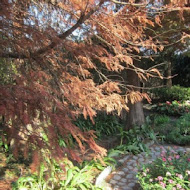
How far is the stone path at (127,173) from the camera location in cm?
314

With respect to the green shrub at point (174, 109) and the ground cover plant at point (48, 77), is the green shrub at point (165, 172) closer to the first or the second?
the ground cover plant at point (48, 77)

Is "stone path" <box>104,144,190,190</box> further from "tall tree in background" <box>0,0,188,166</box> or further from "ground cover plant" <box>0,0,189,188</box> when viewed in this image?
"tall tree in background" <box>0,0,188,166</box>

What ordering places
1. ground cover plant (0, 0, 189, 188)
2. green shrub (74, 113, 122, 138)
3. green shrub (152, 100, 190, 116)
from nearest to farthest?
ground cover plant (0, 0, 189, 188) → green shrub (74, 113, 122, 138) → green shrub (152, 100, 190, 116)

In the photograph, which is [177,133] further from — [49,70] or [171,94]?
[171,94]

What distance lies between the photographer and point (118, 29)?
268 centimetres

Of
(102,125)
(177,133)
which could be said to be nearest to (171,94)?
(177,133)

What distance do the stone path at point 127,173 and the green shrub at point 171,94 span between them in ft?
21.3

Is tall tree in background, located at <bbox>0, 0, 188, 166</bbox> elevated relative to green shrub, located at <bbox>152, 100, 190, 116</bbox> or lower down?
elevated

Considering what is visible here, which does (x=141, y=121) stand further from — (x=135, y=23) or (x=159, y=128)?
(x=135, y=23)

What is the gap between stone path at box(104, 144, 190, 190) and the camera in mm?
3141

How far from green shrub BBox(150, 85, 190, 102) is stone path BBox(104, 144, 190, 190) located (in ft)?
21.3

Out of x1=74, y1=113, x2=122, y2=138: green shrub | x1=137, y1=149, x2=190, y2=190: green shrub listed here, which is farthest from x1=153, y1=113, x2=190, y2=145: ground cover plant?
x1=137, y1=149, x2=190, y2=190: green shrub

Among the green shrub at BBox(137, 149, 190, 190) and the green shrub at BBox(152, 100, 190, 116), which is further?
the green shrub at BBox(152, 100, 190, 116)

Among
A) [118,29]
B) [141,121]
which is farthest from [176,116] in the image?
[118,29]
